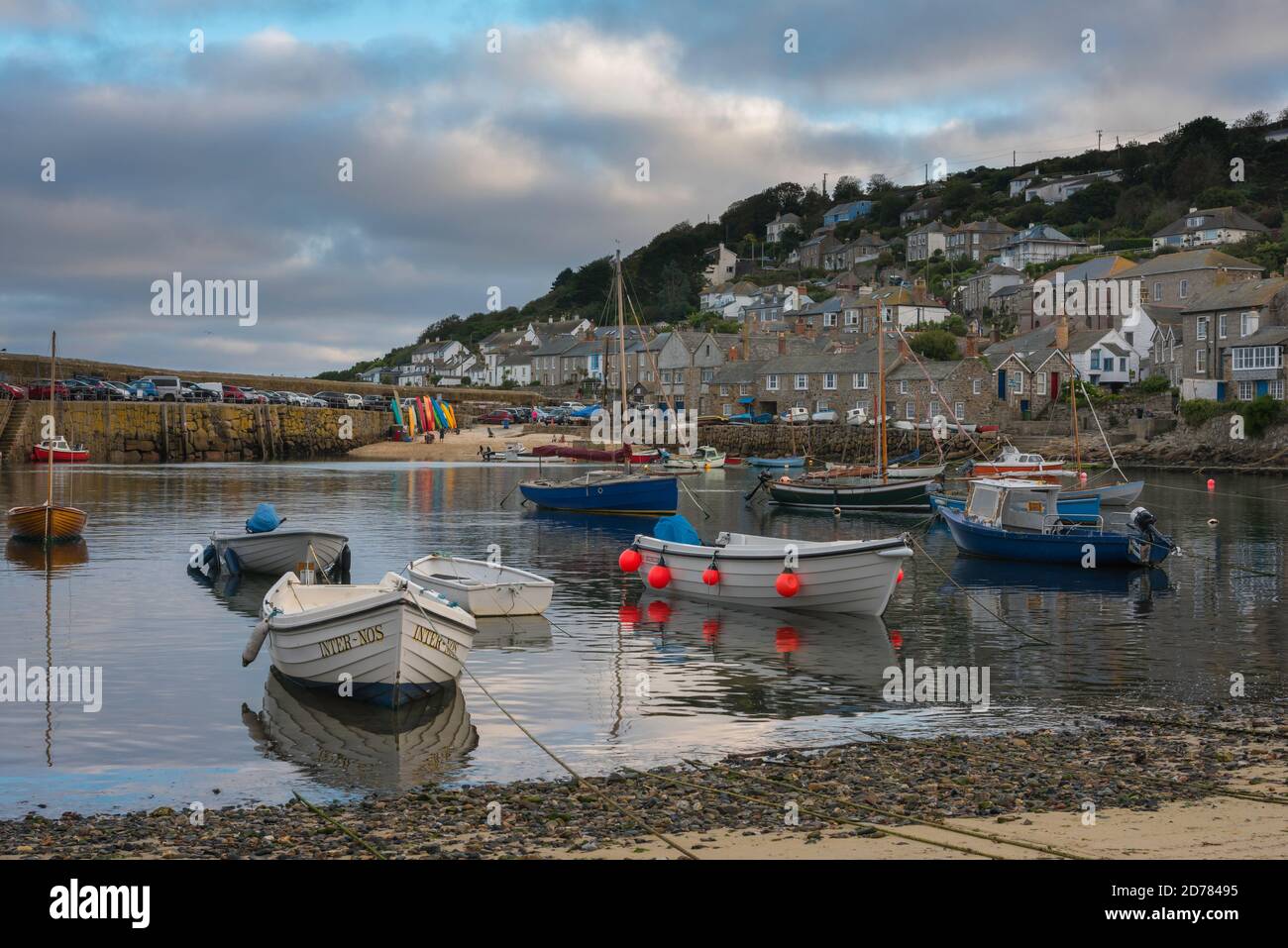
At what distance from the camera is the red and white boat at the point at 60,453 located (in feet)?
264

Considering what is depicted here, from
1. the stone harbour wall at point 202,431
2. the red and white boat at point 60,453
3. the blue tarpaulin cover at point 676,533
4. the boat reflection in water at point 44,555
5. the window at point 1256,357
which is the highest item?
the window at point 1256,357

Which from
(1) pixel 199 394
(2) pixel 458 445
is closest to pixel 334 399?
(1) pixel 199 394

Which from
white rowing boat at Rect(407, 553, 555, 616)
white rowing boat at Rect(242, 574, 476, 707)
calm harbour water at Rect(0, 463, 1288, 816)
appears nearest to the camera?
calm harbour water at Rect(0, 463, 1288, 816)

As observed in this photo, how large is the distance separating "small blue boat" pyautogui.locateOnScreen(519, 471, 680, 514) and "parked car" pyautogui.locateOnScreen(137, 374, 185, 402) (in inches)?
2113

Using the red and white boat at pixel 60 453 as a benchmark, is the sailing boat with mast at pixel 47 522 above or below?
below

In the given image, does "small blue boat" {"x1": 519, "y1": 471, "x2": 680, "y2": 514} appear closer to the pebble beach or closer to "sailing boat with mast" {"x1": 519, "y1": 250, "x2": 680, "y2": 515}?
"sailing boat with mast" {"x1": 519, "y1": 250, "x2": 680, "y2": 515}

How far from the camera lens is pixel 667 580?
28938 mm

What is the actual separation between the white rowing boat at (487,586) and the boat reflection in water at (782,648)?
6.84 feet

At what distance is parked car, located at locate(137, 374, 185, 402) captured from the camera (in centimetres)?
9631

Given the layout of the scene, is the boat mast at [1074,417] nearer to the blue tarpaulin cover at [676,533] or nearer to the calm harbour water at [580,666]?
the calm harbour water at [580,666]

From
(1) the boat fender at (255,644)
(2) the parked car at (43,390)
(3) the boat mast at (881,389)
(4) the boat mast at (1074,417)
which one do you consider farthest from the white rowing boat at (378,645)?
(2) the parked car at (43,390)

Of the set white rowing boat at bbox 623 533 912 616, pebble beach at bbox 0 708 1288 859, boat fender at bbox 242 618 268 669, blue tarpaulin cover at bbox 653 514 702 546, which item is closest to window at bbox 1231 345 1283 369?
blue tarpaulin cover at bbox 653 514 702 546
